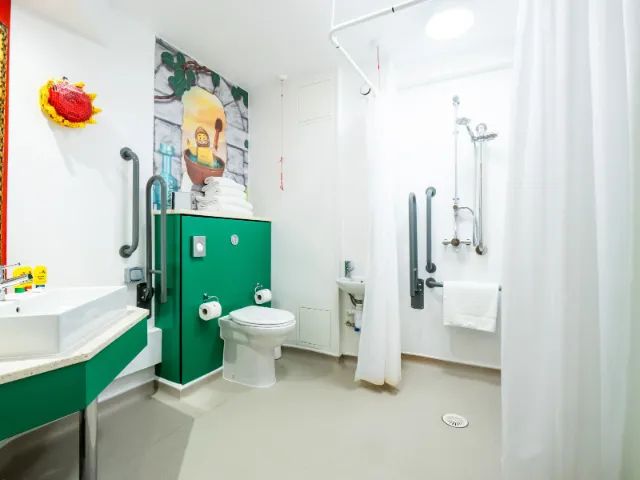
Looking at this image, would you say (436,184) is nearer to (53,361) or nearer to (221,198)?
(221,198)

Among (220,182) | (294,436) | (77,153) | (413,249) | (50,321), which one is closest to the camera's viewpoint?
(50,321)

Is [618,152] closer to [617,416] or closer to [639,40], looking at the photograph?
[639,40]

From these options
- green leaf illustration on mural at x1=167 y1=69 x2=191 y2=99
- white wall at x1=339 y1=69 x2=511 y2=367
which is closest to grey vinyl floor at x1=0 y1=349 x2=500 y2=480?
white wall at x1=339 y1=69 x2=511 y2=367

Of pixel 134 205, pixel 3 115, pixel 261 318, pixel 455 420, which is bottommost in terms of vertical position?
pixel 455 420

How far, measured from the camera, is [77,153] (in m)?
1.87

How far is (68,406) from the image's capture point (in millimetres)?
958

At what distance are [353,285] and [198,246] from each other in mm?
1227

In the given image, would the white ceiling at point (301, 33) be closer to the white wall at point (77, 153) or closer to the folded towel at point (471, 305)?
the white wall at point (77, 153)

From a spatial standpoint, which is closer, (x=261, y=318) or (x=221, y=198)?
(x=261, y=318)

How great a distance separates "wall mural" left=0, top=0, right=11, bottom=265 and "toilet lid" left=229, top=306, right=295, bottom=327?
133cm

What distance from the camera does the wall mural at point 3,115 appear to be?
1537 millimetres

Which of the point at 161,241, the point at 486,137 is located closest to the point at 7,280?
the point at 161,241

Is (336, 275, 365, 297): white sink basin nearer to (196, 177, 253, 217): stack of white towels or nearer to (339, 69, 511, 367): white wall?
(339, 69, 511, 367): white wall

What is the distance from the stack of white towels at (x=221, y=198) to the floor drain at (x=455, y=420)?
2097 mm
